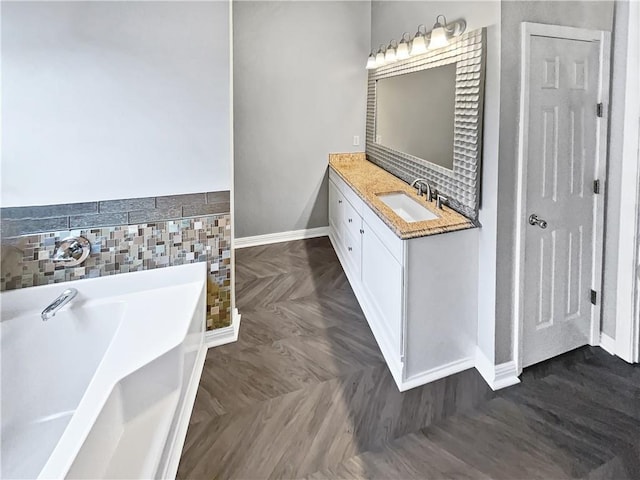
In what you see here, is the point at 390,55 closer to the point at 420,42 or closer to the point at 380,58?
the point at 380,58

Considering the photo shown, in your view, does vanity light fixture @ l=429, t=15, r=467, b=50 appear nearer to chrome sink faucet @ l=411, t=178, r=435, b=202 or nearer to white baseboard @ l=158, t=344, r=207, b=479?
chrome sink faucet @ l=411, t=178, r=435, b=202

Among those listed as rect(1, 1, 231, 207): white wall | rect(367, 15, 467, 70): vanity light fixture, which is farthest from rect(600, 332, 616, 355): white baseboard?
rect(1, 1, 231, 207): white wall

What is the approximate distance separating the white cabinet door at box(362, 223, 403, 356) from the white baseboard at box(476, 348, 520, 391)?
19.6 inches

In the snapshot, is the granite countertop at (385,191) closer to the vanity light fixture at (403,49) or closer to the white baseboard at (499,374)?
the white baseboard at (499,374)

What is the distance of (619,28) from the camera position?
2027 millimetres

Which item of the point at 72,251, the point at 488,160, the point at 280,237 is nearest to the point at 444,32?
the point at 488,160

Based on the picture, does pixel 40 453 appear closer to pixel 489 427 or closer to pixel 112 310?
pixel 112 310

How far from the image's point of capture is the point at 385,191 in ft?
9.26

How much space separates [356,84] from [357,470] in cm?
375

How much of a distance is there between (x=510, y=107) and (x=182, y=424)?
2.20 metres

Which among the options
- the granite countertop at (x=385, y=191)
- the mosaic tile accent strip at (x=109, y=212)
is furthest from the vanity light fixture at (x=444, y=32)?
the mosaic tile accent strip at (x=109, y=212)

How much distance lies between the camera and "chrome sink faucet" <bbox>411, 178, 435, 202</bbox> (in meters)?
2.47

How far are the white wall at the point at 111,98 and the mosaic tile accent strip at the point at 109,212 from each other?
0.04 metres

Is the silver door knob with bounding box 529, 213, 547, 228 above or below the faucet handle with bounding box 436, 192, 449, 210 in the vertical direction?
below
